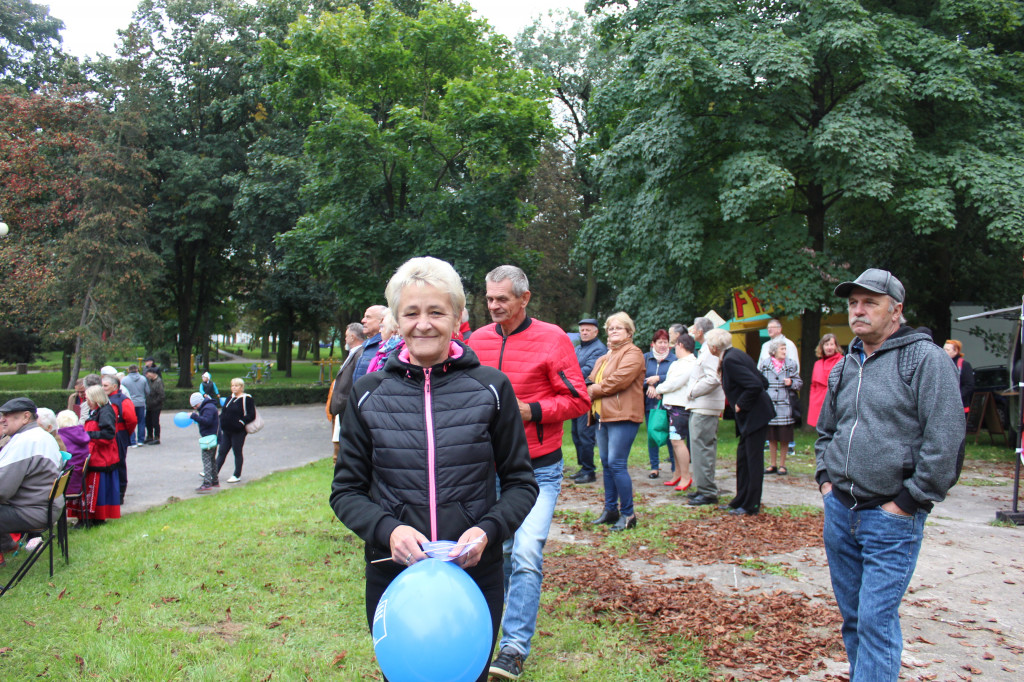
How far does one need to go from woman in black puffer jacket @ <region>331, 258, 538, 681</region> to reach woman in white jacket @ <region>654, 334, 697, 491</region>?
654 cm

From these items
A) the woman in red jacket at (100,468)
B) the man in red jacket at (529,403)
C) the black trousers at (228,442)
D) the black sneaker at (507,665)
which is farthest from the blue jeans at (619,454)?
the black trousers at (228,442)

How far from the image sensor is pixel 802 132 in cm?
1543

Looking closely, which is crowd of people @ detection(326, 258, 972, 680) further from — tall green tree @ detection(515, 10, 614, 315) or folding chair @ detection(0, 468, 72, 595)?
tall green tree @ detection(515, 10, 614, 315)

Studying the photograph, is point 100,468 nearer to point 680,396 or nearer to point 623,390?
point 623,390

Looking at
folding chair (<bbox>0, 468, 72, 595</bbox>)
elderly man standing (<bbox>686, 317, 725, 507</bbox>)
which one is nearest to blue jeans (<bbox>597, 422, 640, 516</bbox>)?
elderly man standing (<bbox>686, 317, 725, 507</bbox>)

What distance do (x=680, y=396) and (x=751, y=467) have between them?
5.71 feet

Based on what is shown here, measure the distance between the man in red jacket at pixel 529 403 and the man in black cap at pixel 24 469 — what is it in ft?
14.2

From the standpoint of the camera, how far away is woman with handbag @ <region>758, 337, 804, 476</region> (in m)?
10.3

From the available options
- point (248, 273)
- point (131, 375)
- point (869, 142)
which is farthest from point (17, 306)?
point (869, 142)

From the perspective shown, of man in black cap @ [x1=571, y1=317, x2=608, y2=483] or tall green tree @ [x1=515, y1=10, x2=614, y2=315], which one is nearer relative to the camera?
man in black cap @ [x1=571, y1=317, x2=608, y2=483]

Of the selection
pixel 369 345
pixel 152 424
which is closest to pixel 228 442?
pixel 152 424

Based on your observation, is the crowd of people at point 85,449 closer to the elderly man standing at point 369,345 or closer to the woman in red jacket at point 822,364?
the elderly man standing at point 369,345

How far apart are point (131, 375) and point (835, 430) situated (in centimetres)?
1527

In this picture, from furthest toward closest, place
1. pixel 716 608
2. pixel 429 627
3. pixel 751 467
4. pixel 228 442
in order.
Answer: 1. pixel 228 442
2. pixel 751 467
3. pixel 716 608
4. pixel 429 627
